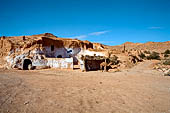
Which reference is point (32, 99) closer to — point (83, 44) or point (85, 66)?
point (85, 66)

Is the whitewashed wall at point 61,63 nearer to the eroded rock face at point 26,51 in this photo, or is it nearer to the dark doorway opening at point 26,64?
the eroded rock face at point 26,51

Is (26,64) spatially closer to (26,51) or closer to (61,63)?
(26,51)

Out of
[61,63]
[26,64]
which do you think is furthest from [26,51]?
[61,63]

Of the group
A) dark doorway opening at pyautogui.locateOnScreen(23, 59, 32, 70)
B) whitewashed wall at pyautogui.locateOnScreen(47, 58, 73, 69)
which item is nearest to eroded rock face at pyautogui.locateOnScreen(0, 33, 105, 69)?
dark doorway opening at pyautogui.locateOnScreen(23, 59, 32, 70)

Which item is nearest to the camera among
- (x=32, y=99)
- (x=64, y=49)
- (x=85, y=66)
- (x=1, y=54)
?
(x=32, y=99)

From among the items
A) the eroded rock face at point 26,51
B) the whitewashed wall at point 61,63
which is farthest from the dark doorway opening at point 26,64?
the whitewashed wall at point 61,63

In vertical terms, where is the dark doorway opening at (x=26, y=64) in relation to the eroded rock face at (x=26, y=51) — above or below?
below

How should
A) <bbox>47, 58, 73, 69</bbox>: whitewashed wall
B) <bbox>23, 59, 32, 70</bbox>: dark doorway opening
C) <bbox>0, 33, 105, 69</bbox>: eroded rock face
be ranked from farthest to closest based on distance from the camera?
<bbox>23, 59, 32, 70</bbox>: dark doorway opening < <bbox>0, 33, 105, 69</bbox>: eroded rock face < <bbox>47, 58, 73, 69</bbox>: whitewashed wall

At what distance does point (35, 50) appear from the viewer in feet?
66.3

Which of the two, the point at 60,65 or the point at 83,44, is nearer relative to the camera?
the point at 60,65

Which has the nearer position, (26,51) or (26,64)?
(26,51)

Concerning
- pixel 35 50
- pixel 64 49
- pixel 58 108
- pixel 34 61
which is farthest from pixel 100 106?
pixel 64 49

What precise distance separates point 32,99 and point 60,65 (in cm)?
1387

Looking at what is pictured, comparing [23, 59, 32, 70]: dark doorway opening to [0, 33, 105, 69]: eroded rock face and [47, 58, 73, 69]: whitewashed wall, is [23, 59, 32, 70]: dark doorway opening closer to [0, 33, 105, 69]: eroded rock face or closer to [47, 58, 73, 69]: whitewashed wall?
[0, 33, 105, 69]: eroded rock face
